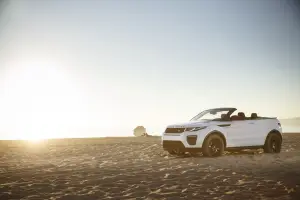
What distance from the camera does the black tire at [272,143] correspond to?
42.0ft

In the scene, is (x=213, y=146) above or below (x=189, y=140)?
below

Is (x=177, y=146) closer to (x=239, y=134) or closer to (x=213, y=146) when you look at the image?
(x=213, y=146)

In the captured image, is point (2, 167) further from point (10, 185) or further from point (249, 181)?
point (249, 181)

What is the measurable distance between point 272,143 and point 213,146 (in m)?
2.84

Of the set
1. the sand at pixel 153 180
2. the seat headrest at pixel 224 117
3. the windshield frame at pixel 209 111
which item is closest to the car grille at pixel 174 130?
the windshield frame at pixel 209 111

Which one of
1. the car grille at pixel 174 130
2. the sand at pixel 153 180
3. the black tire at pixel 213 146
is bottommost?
the sand at pixel 153 180

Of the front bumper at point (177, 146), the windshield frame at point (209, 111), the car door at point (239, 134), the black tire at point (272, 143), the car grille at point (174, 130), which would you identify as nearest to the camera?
the front bumper at point (177, 146)

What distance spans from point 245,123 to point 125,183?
21.8 ft

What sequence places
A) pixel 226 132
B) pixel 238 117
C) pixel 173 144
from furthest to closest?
pixel 238 117
pixel 226 132
pixel 173 144

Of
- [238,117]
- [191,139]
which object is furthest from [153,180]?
[238,117]

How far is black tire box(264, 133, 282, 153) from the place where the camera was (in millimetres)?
12812

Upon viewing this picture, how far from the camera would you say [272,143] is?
13.0 m

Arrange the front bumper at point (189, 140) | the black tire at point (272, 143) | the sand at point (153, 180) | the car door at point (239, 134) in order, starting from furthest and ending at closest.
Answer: the black tire at point (272, 143) → the car door at point (239, 134) → the front bumper at point (189, 140) → the sand at point (153, 180)

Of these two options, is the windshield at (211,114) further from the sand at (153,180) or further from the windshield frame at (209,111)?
the sand at (153,180)
